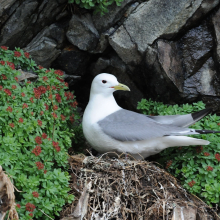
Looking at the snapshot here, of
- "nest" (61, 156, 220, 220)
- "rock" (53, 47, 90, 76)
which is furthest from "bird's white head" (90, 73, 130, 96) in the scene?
"nest" (61, 156, 220, 220)

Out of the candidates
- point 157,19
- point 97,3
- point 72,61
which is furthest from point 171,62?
point 72,61

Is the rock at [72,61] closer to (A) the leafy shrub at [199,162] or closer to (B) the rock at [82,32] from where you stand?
(B) the rock at [82,32]

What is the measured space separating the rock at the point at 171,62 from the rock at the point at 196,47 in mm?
77

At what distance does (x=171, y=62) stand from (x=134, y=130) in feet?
3.20

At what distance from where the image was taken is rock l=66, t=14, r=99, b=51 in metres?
4.10

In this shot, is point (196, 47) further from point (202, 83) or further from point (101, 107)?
point (101, 107)

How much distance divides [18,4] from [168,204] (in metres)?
2.51

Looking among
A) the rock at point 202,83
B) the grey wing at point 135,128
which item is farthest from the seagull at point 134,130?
the rock at point 202,83

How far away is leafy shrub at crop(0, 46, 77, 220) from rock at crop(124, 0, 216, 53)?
1115 millimetres

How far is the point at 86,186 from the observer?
3070mm

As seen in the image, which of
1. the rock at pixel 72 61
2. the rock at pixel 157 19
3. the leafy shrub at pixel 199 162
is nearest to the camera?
the leafy shrub at pixel 199 162

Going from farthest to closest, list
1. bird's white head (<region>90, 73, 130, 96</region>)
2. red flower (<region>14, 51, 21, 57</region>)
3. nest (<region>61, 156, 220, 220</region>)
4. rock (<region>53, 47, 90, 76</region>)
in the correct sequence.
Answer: rock (<region>53, 47, 90, 76</region>) → bird's white head (<region>90, 73, 130, 96</region>) → red flower (<region>14, 51, 21, 57</region>) → nest (<region>61, 156, 220, 220</region>)

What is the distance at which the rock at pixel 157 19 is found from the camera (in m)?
3.87

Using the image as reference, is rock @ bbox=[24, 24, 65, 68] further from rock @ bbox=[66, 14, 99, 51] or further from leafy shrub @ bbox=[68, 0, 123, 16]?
leafy shrub @ bbox=[68, 0, 123, 16]
